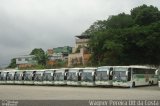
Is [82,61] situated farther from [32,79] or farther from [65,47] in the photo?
[65,47]

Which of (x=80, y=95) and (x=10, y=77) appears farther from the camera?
(x=10, y=77)

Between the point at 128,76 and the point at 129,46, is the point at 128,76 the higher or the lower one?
the lower one

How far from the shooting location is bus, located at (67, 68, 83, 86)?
160 ft

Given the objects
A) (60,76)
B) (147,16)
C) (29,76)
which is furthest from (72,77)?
(147,16)

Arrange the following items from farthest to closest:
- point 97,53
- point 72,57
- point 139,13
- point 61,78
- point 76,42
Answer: point 76,42, point 72,57, point 139,13, point 97,53, point 61,78

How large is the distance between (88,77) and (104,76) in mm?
3142

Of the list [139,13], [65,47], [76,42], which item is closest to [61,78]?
[139,13]

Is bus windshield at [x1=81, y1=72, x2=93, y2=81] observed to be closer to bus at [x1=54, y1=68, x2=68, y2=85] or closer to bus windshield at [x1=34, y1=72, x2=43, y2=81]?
bus at [x1=54, y1=68, x2=68, y2=85]

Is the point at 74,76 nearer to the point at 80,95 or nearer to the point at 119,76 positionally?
the point at 119,76

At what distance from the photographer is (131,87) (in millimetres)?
42250

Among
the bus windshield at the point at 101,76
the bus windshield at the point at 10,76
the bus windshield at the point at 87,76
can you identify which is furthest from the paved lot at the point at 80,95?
the bus windshield at the point at 10,76

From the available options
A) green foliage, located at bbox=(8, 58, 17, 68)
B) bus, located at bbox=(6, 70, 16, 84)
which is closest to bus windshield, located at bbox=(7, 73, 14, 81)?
bus, located at bbox=(6, 70, 16, 84)

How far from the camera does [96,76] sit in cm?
4531

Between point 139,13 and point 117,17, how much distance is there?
5.80m
